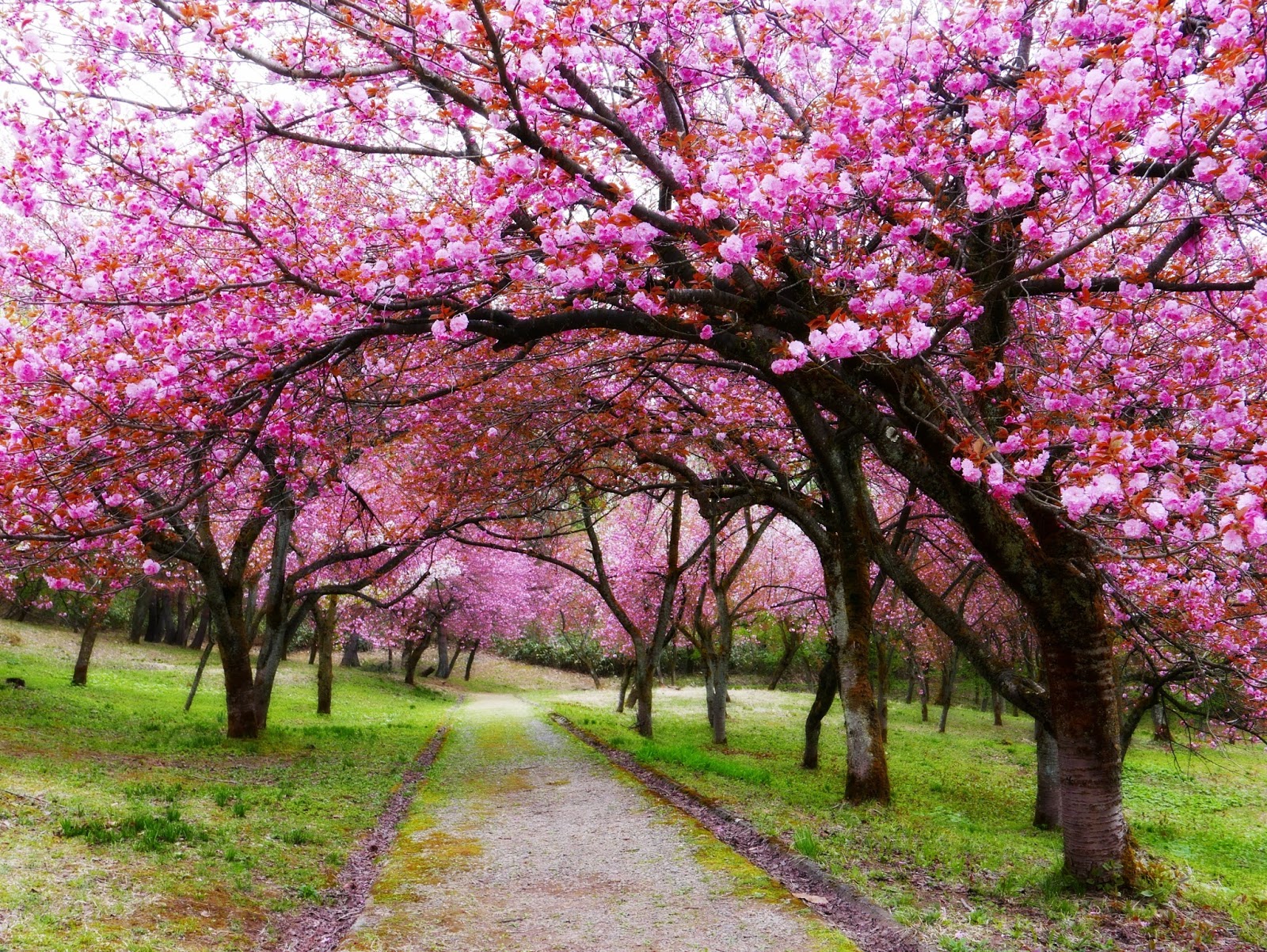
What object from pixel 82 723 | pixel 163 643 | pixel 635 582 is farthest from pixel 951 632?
pixel 163 643

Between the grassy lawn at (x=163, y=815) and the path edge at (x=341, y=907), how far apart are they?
0.12 metres

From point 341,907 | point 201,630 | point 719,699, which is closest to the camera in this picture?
point 341,907

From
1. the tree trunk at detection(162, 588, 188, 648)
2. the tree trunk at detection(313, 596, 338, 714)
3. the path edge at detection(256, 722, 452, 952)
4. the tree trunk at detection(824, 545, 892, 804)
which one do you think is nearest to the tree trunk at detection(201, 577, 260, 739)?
the path edge at detection(256, 722, 452, 952)

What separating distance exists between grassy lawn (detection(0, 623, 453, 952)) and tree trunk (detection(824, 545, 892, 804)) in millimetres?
5648

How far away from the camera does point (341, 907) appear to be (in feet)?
19.3

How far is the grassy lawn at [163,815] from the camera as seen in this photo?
4914 millimetres

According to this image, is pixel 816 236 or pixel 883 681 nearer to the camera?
pixel 816 236

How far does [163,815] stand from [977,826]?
372 inches

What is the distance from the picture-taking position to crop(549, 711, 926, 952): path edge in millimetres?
4957

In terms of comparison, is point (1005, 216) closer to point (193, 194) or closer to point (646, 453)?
point (193, 194)

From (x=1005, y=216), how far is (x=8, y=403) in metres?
7.05

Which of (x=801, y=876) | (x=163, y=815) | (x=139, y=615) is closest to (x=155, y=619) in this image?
(x=139, y=615)

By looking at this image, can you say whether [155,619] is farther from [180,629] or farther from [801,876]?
[801,876]

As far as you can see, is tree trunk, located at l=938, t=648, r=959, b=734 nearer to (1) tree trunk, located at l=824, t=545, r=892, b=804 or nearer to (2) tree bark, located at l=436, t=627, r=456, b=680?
(1) tree trunk, located at l=824, t=545, r=892, b=804
